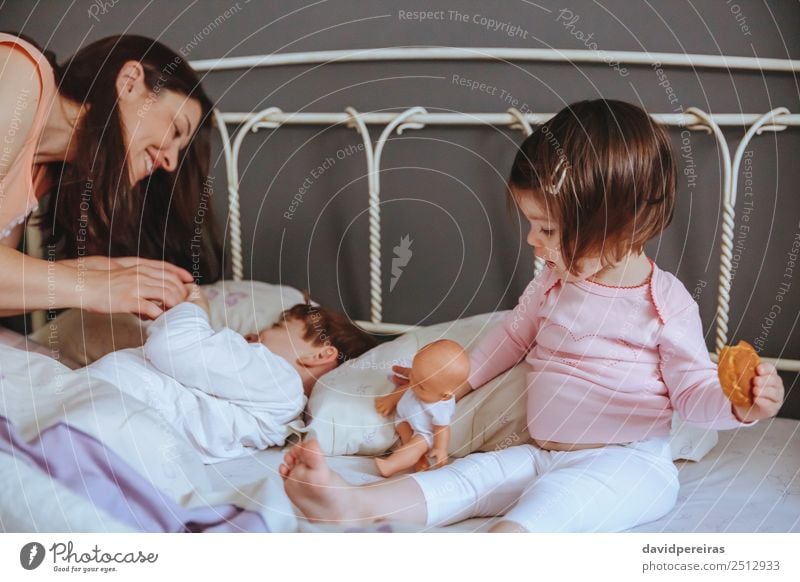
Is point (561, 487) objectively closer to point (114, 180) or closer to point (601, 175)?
point (601, 175)

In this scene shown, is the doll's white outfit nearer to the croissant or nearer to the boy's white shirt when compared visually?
the boy's white shirt

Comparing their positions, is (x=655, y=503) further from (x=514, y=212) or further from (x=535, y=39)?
(x=535, y=39)

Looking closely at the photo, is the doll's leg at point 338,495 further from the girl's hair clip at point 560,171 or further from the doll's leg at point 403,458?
the girl's hair clip at point 560,171

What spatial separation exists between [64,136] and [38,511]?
38 centimetres

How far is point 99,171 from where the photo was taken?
85 cm

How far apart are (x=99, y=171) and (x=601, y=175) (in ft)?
1.69

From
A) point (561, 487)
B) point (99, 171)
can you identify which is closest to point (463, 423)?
point (561, 487)

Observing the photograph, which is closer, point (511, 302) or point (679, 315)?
point (679, 315)

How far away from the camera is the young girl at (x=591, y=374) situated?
0.69 meters

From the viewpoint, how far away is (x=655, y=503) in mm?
726

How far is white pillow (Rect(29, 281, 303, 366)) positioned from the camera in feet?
2.86

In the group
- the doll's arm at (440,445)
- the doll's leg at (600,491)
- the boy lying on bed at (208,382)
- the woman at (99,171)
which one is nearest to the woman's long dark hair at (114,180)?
the woman at (99,171)

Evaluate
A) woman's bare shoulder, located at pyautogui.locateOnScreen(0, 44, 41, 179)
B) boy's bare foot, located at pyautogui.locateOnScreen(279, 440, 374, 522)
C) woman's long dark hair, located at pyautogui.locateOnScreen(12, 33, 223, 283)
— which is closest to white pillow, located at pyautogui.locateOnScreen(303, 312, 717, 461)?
boy's bare foot, located at pyautogui.locateOnScreen(279, 440, 374, 522)
